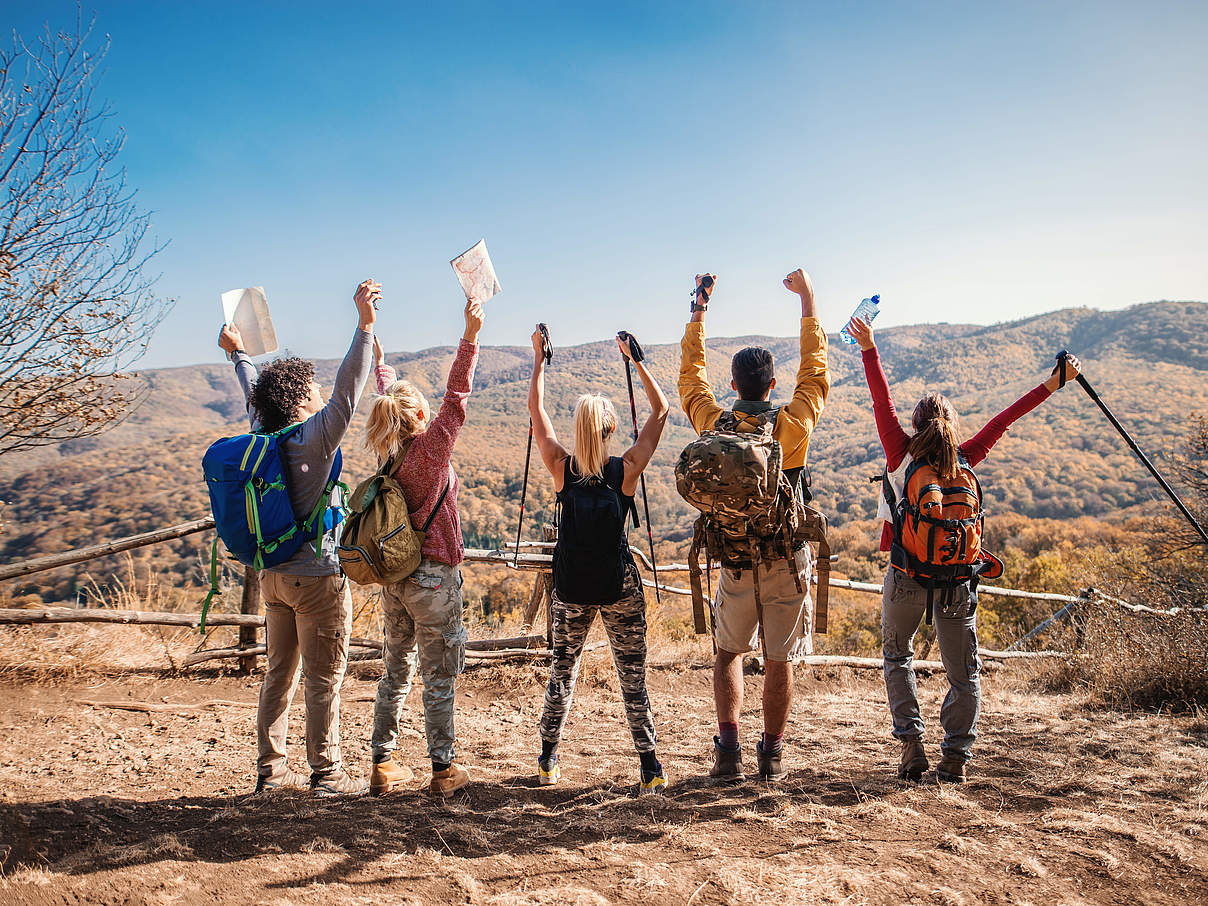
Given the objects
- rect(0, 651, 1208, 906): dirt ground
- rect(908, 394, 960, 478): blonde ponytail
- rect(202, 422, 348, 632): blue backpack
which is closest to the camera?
rect(0, 651, 1208, 906): dirt ground

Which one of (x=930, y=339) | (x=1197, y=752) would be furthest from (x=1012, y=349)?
(x=1197, y=752)

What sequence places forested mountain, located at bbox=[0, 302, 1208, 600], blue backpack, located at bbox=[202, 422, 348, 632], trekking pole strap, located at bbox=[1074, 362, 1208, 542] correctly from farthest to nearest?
forested mountain, located at bbox=[0, 302, 1208, 600]
trekking pole strap, located at bbox=[1074, 362, 1208, 542]
blue backpack, located at bbox=[202, 422, 348, 632]

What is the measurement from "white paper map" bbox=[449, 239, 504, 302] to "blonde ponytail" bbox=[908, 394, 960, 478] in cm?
221

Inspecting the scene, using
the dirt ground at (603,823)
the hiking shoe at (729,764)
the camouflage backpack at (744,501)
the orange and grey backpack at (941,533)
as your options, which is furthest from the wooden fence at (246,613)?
the orange and grey backpack at (941,533)

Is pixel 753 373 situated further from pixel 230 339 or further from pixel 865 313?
pixel 230 339

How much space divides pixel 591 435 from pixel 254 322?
6.52ft

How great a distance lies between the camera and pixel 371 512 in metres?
2.96

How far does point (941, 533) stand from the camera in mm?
3143

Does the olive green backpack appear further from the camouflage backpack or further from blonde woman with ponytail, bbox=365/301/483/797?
the camouflage backpack

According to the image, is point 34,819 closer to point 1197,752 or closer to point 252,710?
point 252,710

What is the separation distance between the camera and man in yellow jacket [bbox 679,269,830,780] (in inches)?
122

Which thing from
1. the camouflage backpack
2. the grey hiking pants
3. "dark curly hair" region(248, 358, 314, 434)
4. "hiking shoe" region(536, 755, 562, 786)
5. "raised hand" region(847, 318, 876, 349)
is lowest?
"hiking shoe" region(536, 755, 562, 786)

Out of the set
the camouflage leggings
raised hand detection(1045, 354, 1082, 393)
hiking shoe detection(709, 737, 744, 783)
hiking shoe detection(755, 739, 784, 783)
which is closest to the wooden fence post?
the camouflage leggings

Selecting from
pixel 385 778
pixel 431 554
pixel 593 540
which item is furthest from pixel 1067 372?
pixel 385 778
